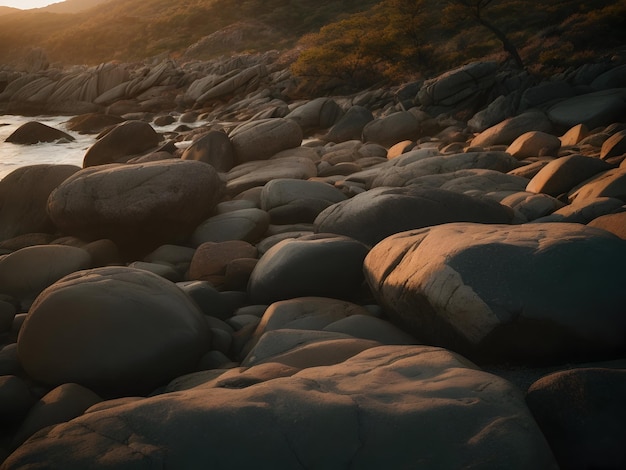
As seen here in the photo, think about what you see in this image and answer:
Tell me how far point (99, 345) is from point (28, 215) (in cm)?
468

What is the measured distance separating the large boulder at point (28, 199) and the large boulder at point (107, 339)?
160 inches

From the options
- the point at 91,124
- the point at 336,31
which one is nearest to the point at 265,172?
the point at 91,124

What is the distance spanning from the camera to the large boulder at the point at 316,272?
4.16 meters

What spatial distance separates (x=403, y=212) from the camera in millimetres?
4906

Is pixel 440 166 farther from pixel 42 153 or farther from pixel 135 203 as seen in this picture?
pixel 42 153

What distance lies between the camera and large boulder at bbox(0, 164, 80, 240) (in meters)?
6.96

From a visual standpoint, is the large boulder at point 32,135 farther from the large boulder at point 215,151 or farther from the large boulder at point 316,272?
the large boulder at point 316,272

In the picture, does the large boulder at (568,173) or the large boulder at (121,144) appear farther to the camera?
the large boulder at (121,144)

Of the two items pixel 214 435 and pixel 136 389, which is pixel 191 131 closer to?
pixel 136 389

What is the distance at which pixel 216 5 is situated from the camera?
2104 inches

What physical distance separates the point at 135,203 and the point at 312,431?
456cm

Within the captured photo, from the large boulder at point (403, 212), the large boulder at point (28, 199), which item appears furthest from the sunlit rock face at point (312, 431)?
the large boulder at point (28, 199)

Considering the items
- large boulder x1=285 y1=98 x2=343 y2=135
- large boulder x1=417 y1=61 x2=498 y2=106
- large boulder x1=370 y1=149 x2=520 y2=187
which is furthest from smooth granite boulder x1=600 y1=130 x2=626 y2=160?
large boulder x1=285 y1=98 x2=343 y2=135

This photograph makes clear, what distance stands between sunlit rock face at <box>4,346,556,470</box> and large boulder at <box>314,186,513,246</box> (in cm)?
277
